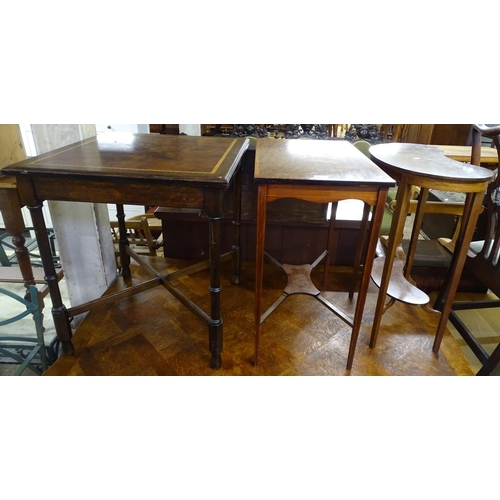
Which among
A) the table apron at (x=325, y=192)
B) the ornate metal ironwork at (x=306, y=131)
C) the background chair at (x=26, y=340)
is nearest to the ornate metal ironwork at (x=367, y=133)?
the ornate metal ironwork at (x=306, y=131)

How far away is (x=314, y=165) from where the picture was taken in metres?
1.34

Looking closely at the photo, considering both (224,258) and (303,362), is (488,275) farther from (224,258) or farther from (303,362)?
(224,258)

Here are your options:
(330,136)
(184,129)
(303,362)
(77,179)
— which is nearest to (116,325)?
(77,179)

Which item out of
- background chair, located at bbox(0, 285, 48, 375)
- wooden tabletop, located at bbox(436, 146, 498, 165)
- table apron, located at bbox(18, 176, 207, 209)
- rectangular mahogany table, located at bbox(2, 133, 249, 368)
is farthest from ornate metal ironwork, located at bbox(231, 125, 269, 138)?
table apron, located at bbox(18, 176, 207, 209)

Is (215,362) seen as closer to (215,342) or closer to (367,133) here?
(215,342)

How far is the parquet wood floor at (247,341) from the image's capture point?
158cm

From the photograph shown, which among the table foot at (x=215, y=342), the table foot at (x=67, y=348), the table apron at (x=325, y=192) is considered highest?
the table apron at (x=325, y=192)

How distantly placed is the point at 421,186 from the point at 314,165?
1.32 ft

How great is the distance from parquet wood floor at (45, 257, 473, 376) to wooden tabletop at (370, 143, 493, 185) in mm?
865

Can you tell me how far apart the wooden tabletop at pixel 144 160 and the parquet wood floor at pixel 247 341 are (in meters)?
0.85

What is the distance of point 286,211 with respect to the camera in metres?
2.30

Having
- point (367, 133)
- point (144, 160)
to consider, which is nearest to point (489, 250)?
point (144, 160)

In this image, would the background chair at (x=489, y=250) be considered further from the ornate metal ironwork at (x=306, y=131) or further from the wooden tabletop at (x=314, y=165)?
the ornate metal ironwork at (x=306, y=131)

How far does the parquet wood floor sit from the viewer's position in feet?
5.17
